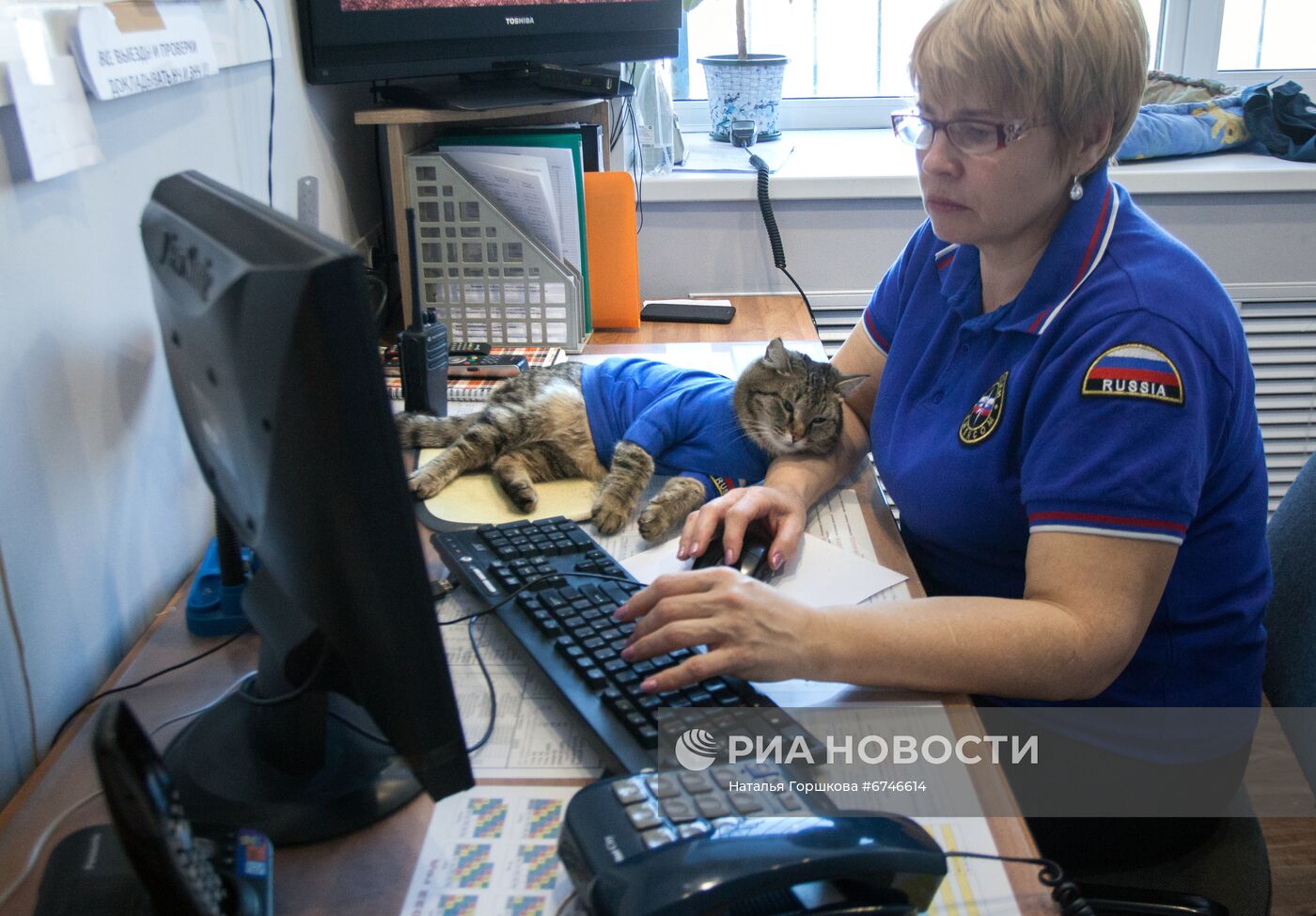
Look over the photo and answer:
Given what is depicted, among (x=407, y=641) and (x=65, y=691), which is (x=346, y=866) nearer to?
(x=407, y=641)

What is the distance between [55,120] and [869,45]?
2332mm

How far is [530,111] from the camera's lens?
1876 mm

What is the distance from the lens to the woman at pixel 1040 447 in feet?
2.92

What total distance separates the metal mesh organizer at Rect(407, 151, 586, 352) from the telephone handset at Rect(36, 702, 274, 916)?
1199mm

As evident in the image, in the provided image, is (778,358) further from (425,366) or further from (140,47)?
(140,47)

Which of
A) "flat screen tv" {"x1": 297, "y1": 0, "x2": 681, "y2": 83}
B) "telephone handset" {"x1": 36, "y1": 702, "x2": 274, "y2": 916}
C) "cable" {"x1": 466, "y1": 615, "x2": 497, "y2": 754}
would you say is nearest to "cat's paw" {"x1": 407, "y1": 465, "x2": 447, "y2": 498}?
"cable" {"x1": 466, "y1": 615, "x2": 497, "y2": 754}

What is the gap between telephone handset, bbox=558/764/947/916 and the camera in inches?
23.2

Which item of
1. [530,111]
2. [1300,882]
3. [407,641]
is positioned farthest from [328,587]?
[1300,882]

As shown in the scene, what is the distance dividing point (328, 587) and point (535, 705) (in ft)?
1.11

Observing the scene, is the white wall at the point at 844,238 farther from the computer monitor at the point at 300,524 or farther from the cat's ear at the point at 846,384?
the computer monitor at the point at 300,524

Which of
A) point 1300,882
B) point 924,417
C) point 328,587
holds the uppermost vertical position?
point 328,587

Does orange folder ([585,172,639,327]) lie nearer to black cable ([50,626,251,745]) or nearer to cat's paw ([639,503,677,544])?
cat's paw ([639,503,677,544])

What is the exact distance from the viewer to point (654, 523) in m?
1.21

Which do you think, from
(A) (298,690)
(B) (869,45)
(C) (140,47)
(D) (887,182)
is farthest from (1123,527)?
(B) (869,45)
